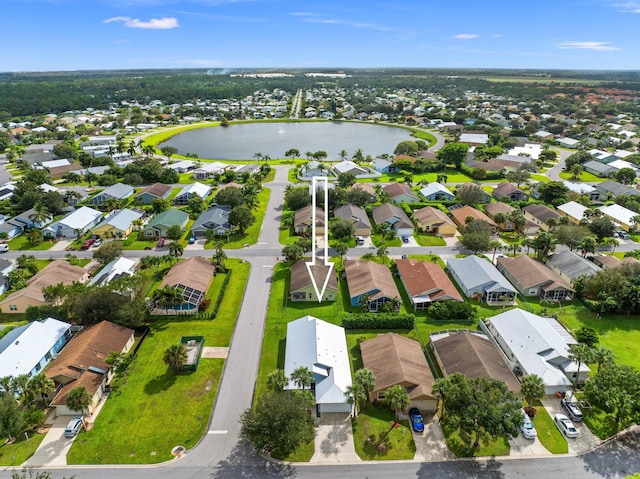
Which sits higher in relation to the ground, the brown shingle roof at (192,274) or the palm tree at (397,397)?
the palm tree at (397,397)

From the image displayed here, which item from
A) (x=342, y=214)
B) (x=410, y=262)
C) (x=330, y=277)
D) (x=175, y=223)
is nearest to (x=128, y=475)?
(x=330, y=277)

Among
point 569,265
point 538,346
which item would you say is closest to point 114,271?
point 538,346

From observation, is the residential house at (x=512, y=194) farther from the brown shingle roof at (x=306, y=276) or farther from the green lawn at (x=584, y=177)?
the brown shingle roof at (x=306, y=276)

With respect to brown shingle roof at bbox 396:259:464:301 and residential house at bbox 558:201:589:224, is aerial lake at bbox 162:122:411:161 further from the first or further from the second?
brown shingle roof at bbox 396:259:464:301

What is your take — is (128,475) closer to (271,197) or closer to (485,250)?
(485,250)

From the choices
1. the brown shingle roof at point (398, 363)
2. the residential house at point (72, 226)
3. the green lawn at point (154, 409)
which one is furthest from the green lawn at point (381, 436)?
the residential house at point (72, 226)

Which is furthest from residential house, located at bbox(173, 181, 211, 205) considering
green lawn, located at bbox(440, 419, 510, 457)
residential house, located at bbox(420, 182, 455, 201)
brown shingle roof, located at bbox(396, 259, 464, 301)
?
green lawn, located at bbox(440, 419, 510, 457)
